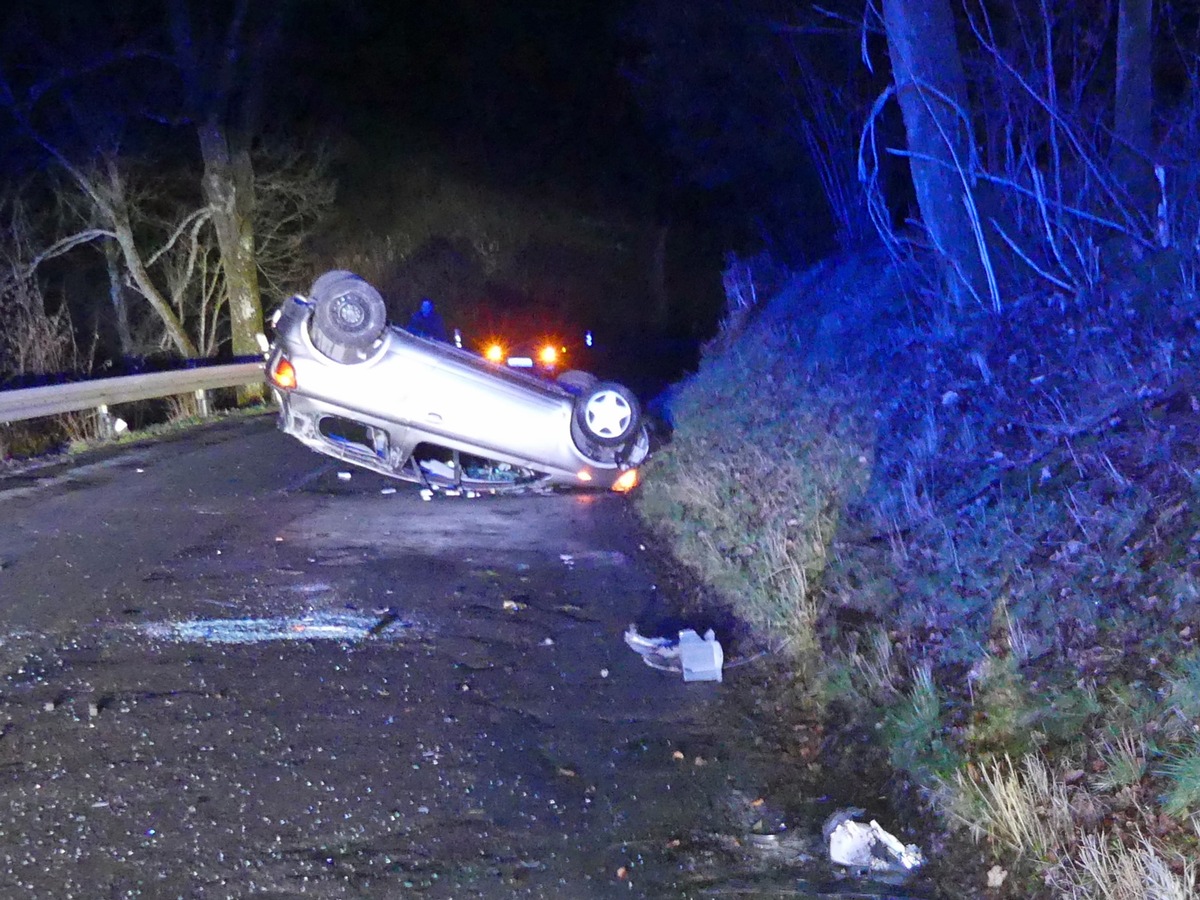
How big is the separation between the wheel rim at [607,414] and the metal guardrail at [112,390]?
735 centimetres

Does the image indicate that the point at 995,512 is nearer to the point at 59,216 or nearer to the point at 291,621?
the point at 291,621

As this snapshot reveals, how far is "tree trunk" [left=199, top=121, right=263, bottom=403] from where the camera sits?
81.1ft

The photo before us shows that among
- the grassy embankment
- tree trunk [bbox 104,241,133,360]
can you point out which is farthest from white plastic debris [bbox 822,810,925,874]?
tree trunk [bbox 104,241,133,360]

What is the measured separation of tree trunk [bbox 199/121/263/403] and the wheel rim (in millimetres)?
15226

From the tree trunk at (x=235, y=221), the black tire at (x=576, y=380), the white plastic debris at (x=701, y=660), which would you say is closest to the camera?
the white plastic debris at (x=701, y=660)

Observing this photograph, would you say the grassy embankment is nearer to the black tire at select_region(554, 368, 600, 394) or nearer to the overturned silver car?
the overturned silver car

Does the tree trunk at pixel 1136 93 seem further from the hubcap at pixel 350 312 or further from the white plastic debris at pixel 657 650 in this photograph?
the hubcap at pixel 350 312

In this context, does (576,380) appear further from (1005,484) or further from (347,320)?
(1005,484)

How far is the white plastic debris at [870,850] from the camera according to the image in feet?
15.7

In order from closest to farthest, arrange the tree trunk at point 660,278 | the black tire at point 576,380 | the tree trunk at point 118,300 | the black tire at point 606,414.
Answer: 1. the black tire at point 606,414
2. the black tire at point 576,380
3. the tree trunk at point 118,300
4. the tree trunk at point 660,278

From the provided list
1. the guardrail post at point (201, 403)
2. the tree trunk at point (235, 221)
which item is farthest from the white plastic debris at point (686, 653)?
the tree trunk at point (235, 221)

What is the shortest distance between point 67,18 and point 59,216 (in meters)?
5.32

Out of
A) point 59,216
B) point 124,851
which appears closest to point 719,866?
point 124,851

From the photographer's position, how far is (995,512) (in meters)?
6.93
